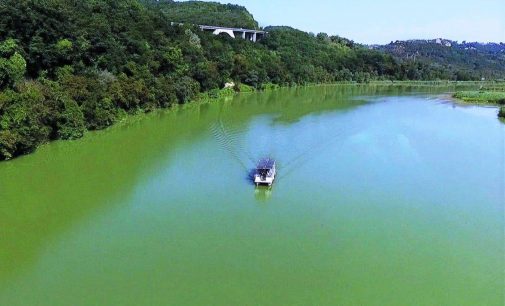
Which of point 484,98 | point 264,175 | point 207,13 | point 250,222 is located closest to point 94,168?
point 264,175

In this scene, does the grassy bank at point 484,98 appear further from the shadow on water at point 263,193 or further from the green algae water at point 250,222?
the shadow on water at point 263,193

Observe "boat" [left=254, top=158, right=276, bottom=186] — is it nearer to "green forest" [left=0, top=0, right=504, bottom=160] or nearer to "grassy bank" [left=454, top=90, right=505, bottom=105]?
"green forest" [left=0, top=0, right=504, bottom=160]

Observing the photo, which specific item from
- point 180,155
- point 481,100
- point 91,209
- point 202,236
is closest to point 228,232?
point 202,236

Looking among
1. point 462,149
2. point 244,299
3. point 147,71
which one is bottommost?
point 244,299

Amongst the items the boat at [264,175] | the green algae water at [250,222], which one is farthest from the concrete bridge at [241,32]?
the boat at [264,175]

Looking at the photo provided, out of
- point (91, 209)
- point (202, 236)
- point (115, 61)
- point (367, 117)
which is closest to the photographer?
point (202, 236)

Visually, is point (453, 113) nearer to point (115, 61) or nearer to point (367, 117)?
point (367, 117)

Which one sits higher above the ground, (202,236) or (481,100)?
(481,100)

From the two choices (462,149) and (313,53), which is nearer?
(462,149)
